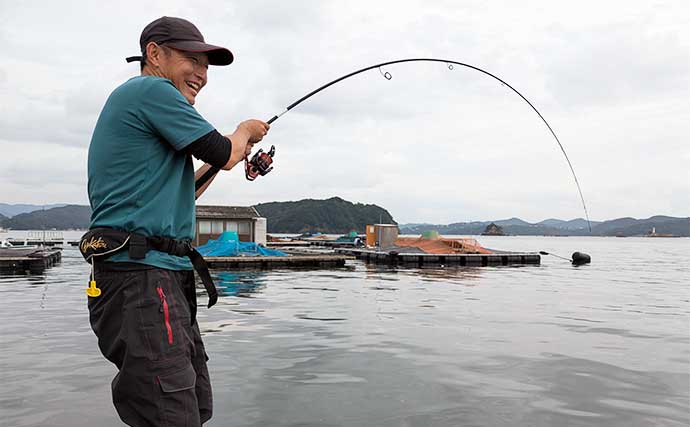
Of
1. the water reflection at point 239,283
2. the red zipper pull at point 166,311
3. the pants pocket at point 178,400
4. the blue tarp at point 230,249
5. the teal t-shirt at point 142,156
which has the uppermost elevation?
the teal t-shirt at point 142,156

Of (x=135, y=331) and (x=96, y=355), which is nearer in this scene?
(x=135, y=331)

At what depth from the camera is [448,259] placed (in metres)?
46.8

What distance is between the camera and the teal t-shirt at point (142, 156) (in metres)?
2.77

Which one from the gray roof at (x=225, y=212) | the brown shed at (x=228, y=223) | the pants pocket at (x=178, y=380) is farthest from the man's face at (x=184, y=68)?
the gray roof at (x=225, y=212)

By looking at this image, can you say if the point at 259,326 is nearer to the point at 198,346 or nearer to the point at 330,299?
the point at 330,299

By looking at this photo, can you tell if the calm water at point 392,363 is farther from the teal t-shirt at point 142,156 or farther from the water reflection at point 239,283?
the teal t-shirt at point 142,156

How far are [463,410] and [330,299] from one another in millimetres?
13431

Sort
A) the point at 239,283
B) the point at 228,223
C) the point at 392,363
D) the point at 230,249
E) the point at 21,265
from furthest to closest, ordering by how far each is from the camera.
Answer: the point at 228,223, the point at 230,249, the point at 21,265, the point at 239,283, the point at 392,363

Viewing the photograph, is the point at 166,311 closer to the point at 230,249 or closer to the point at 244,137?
the point at 244,137

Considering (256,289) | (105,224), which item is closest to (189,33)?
(105,224)

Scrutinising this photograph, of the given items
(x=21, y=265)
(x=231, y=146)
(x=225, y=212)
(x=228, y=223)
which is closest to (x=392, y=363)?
(x=231, y=146)

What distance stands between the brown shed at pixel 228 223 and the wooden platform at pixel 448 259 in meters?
10.5

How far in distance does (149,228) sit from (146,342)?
0.56 metres

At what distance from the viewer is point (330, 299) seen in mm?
20422
